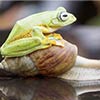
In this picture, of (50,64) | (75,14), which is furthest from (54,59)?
(75,14)

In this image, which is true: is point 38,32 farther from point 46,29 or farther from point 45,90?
point 45,90

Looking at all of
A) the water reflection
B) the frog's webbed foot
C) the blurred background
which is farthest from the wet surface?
the blurred background

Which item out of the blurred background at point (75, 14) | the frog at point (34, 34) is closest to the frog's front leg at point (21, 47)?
the frog at point (34, 34)

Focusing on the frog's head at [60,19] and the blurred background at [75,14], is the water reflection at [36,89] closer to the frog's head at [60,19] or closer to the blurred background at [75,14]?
the frog's head at [60,19]

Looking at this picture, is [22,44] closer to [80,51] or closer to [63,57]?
[63,57]

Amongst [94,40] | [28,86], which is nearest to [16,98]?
[28,86]

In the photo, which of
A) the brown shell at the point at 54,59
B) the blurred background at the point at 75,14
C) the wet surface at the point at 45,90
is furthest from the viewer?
the blurred background at the point at 75,14
